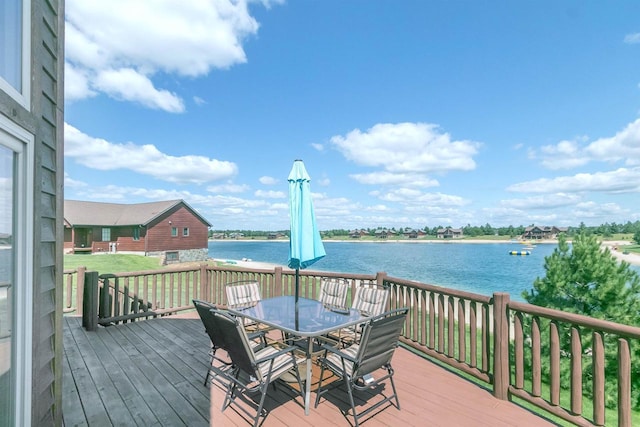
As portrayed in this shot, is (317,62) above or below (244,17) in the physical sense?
above

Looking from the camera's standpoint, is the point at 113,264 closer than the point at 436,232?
Yes

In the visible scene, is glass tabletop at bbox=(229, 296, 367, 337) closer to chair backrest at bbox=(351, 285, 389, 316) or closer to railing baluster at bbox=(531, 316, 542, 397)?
chair backrest at bbox=(351, 285, 389, 316)

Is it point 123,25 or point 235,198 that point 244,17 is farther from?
point 235,198

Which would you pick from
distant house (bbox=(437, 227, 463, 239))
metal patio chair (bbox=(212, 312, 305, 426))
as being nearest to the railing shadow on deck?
metal patio chair (bbox=(212, 312, 305, 426))

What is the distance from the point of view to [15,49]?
1.34 metres

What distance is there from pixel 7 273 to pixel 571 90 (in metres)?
27.0

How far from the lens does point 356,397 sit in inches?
120

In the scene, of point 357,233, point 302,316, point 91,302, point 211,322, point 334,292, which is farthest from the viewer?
point 357,233

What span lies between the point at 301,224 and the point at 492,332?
2369mm

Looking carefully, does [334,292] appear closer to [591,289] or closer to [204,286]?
[204,286]

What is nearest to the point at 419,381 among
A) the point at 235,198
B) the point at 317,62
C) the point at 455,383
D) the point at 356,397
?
the point at 455,383

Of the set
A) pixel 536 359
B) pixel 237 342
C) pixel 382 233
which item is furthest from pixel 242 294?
pixel 382 233

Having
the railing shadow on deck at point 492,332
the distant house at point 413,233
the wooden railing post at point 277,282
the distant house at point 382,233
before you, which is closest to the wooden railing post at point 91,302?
the railing shadow on deck at point 492,332

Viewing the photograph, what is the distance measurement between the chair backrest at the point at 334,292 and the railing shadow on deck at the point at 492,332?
30 centimetres
